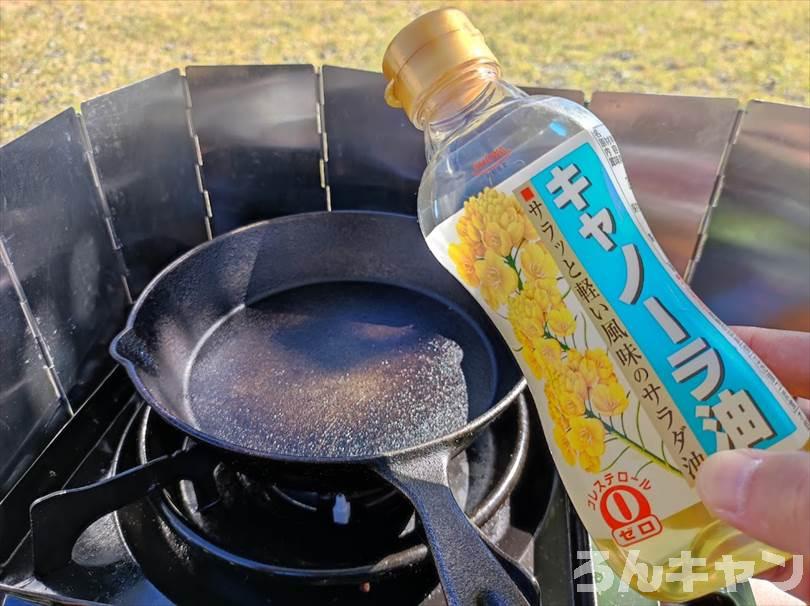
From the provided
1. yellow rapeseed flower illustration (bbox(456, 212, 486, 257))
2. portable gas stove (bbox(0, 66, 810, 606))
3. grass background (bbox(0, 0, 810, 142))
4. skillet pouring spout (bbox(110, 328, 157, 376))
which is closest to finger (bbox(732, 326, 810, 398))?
portable gas stove (bbox(0, 66, 810, 606))

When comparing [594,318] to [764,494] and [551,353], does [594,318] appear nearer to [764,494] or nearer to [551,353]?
[551,353]

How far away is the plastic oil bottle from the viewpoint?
20.1 inches

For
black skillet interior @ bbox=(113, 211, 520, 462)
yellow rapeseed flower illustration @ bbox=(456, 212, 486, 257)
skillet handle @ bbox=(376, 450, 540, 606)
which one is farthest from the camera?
black skillet interior @ bbox=(113, 211, 520, 462)

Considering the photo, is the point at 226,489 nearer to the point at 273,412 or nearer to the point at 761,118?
the point at 273,412

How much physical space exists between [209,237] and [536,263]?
0.72 metres

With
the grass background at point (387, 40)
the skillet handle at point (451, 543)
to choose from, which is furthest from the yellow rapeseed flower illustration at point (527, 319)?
the grass background at point (387, 40)

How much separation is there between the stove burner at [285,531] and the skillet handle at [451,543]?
60 millimetres

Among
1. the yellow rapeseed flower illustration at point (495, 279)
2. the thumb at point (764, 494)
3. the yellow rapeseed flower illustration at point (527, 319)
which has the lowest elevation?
the thumb at point (764, 494)

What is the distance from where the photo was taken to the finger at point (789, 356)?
0.71 metres

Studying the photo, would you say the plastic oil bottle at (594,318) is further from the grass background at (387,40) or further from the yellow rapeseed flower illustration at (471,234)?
the grass background at (387,40)

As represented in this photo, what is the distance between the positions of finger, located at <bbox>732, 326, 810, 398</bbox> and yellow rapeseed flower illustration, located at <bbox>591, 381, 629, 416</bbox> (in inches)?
10.6

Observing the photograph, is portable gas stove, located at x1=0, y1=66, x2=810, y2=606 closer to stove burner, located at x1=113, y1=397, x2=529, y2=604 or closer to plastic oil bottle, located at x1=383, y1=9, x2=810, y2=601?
stove burner, located at x1=113, y1=397, x2=529, y2=604

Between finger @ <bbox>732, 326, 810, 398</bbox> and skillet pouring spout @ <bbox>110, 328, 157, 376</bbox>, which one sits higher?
skillet pouring spout @ <bbox>110, 328, 157, 376</bbox>

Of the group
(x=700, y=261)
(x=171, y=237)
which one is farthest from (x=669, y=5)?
(x=171, y=237)
